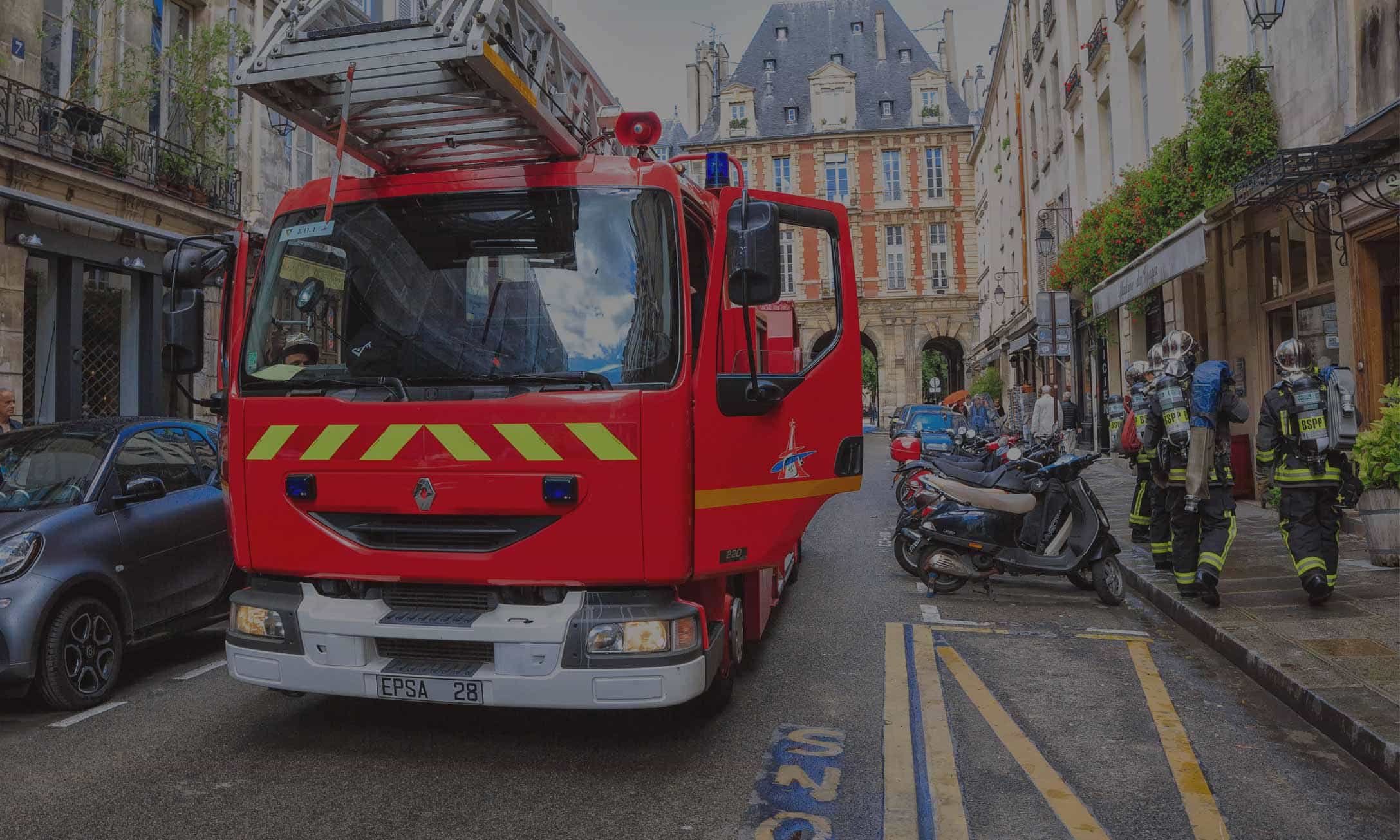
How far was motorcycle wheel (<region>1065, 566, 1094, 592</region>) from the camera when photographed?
776 cm

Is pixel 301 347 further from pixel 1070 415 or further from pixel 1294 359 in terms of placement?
pixel 1070 415

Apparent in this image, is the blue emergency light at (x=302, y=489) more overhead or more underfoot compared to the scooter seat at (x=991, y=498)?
more overhead

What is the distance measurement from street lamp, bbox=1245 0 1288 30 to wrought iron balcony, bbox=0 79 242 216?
1351 cm

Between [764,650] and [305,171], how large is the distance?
16277 millimetres

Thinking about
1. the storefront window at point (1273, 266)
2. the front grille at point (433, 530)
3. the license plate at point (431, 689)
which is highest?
the storefront window at point (1273, 266)

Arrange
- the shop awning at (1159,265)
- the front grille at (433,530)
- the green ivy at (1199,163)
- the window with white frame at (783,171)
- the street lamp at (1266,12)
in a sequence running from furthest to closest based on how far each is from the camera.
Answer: the window with white frame at (783,171) < the green ivy at (1199,163) < the shop awning at (1159,265) < the street lamp at (1266,12) < the front grille at (433,530)

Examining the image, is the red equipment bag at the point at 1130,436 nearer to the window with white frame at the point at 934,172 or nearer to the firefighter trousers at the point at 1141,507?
the firefighter trousers at the point at 1141,507

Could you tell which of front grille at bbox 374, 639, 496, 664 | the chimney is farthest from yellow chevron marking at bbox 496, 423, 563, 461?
the chimney

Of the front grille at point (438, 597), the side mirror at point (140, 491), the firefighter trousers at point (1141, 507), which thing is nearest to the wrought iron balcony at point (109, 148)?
Answer: the side mirror at point (140, 491)

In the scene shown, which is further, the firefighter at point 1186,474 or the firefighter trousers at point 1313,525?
the firefighter at point 1186,474

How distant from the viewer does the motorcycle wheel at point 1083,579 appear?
7.76 meters

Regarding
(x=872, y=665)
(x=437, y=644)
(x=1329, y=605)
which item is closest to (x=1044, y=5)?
(x=1329, y=605)

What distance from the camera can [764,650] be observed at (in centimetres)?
596

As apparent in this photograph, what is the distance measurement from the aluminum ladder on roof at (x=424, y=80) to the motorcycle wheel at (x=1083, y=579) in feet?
17.5
